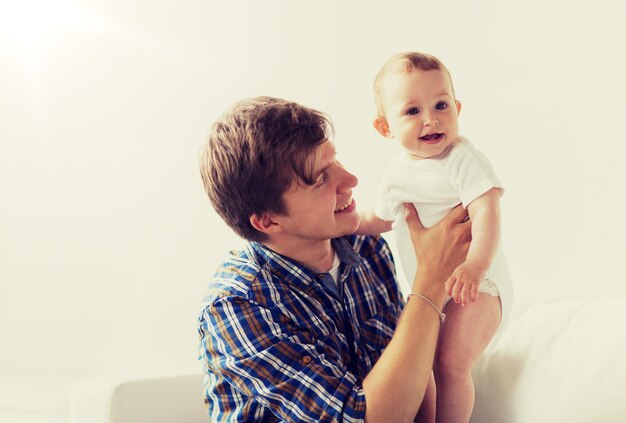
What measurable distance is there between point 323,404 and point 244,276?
12.8 inches

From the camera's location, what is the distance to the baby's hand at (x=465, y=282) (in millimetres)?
1480

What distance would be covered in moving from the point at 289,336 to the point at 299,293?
129 mm

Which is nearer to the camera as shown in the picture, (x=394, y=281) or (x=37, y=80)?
(x=394, y=281)

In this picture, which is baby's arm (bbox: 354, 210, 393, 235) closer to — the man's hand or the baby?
the baby

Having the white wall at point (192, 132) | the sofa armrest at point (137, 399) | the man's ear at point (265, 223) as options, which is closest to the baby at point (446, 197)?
the man's ear at point (265, 223)

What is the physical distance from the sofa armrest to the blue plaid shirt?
0.15 meters

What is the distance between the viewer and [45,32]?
341cm

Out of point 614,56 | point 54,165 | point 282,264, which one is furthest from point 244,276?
point 54,165

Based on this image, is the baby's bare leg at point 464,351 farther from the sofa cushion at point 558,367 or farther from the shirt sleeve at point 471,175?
the shirt sleeve at point 471,175

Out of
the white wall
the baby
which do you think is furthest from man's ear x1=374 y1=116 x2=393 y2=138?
the white wall

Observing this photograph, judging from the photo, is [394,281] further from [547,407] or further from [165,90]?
[165,90]

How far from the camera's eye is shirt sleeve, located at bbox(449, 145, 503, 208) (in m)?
1.57

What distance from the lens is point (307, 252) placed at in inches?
71.9

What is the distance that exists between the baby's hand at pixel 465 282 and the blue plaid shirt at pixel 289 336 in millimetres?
285
